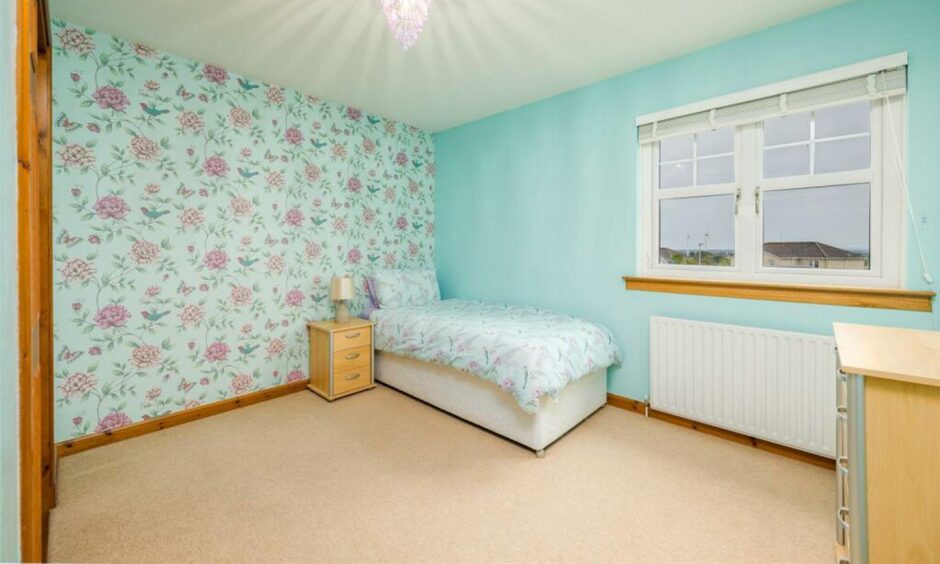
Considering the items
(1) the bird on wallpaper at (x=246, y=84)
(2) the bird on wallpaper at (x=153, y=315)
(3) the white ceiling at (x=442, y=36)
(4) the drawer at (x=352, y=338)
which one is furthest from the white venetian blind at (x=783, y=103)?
(2) the bird on wallpaper at (x=153, y=315)

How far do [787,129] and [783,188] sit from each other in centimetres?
35

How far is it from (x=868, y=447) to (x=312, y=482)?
2.21m

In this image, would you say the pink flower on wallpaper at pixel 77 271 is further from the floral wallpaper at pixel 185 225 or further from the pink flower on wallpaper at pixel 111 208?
the pink flower on wallpaper at pixel 111 208

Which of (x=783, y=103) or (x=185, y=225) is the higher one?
(x=783, y=103)

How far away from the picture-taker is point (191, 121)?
2.75 metres

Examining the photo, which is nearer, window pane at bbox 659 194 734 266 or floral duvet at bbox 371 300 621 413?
floral duvet at bbox 371 300 621 413

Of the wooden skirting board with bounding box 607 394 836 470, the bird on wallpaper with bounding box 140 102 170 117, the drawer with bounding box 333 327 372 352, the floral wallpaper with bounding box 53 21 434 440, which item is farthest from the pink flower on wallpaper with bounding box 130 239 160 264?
the wooden skirting board with bounding box 607 394 836 470

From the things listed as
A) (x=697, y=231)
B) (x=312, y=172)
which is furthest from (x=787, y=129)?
(x=312, y=172)

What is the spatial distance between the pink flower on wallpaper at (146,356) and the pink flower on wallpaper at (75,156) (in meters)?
1.14

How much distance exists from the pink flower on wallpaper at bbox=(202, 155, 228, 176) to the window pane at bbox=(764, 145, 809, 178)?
3.64 m

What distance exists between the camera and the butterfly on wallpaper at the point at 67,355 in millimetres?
2294

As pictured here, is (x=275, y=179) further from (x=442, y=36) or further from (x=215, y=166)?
(x=442, y=36)

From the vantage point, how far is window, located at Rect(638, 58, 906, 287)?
2.11 m

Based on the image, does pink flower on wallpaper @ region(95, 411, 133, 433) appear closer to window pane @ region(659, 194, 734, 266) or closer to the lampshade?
the lampshade
